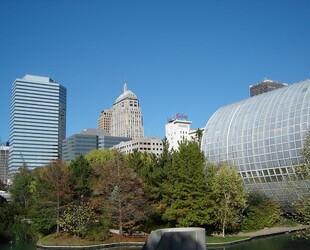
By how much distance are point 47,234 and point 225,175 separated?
2351 centimetres

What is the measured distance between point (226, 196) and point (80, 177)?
1931cm

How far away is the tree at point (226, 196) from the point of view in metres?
44.9

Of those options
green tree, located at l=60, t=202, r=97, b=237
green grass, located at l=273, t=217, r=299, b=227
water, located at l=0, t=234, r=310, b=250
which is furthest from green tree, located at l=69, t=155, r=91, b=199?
green grass, located at l=273, t=217, r=299, b=227

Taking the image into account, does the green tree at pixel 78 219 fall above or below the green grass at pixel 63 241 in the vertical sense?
above

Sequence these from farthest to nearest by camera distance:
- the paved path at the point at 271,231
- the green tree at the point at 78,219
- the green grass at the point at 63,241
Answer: the paved path at the point at 271,231 < the green tree at the point at 78,219 < the green grass at the point at 63,241

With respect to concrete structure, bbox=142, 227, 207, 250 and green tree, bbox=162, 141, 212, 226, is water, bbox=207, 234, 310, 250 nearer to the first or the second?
green tree, bbox=162, 141, 212, 226

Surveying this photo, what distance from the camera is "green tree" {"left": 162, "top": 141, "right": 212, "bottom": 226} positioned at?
4325 cm

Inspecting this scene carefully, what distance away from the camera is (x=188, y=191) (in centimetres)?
4394

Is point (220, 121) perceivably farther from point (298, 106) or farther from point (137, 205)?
point (137, 205)

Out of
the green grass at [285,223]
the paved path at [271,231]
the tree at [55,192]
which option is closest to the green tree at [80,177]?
the tree at [55,192]

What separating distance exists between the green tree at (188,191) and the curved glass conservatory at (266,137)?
589 inches

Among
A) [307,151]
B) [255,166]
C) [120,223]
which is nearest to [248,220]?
[255,166]

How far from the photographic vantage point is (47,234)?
4953 centimetres

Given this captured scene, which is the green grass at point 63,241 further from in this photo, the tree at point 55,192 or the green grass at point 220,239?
the green grass at point 220,239
